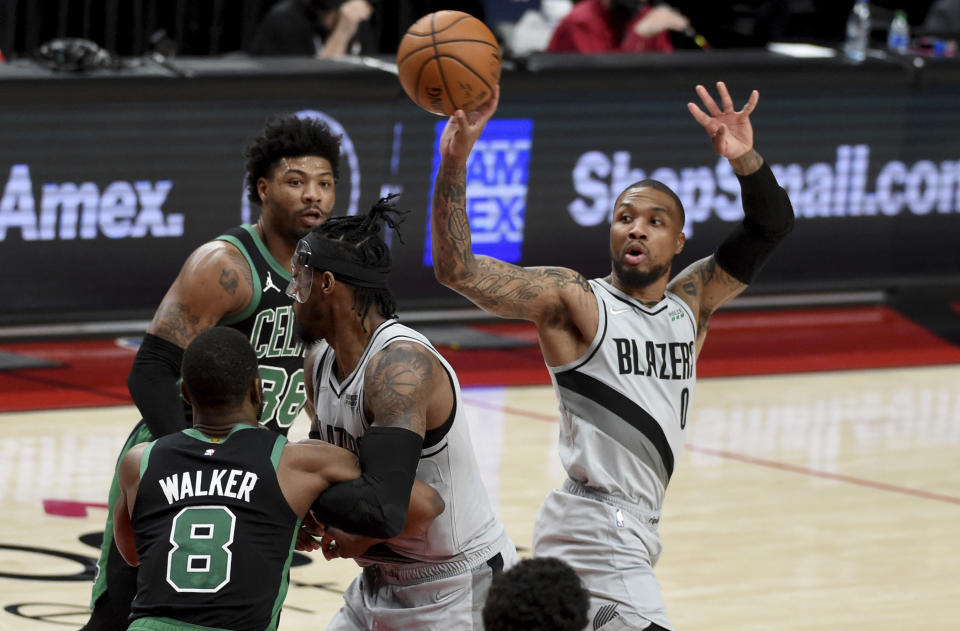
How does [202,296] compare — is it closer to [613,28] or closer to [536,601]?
[536,601]

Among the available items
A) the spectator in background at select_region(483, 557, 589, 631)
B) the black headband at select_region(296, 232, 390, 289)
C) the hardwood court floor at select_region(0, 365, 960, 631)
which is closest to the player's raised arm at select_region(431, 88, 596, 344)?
the black headband at select_region(296, 232, 390, 289)

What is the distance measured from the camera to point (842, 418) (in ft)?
34.5

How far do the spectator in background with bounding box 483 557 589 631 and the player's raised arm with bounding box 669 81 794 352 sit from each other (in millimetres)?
1839

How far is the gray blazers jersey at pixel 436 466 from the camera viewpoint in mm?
4480

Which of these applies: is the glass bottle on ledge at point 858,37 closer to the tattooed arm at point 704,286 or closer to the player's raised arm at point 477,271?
the tattooed arm at point 704,286

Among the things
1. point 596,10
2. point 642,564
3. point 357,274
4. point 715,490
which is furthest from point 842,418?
point 357,274

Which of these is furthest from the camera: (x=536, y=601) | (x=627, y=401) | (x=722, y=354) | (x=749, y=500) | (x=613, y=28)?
(x=613, y=28)

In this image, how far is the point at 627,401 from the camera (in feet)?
16.8

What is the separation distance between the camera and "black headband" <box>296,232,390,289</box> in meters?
4.50

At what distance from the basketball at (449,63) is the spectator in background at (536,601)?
195cm

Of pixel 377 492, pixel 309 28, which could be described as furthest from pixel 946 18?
pixel 377 492

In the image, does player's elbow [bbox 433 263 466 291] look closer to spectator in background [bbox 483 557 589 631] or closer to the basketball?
the basketball

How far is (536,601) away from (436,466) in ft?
2.72

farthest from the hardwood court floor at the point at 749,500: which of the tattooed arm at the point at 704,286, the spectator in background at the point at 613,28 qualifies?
the spectator in background at the point at 613,28
